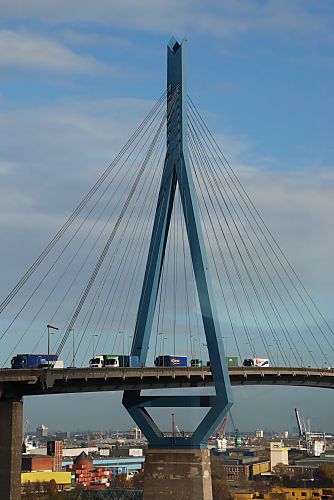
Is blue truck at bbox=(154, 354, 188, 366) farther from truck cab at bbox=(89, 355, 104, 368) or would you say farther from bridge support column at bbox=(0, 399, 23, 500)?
bridge support column at bbox=(0, 399, 23, 500)

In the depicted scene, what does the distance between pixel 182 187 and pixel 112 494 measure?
4200 cm

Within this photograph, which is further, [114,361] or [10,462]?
[114,361]

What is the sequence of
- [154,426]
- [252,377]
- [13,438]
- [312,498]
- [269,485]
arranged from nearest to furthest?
1. [13,438]
2. [154,426]
3. [252,377]
4. [312,498]
5. [269,485]

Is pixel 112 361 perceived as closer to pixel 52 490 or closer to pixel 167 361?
pixel 167 361

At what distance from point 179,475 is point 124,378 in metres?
4.52

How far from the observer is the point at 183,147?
39.3 meters

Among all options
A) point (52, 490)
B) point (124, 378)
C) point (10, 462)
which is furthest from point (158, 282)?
point (52, 490)

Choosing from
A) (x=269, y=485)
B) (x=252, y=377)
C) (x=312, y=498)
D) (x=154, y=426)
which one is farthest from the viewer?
(x=269, y=485)

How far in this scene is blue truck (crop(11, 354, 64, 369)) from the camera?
125 ft

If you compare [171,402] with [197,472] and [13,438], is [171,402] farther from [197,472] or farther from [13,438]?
[13,438]

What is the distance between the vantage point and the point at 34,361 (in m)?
39.3

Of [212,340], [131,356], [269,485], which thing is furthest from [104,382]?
[269,485]

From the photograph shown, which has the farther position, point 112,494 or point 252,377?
point 112,494

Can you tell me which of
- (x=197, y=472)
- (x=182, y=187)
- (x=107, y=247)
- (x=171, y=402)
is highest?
(x=182, y=187)
